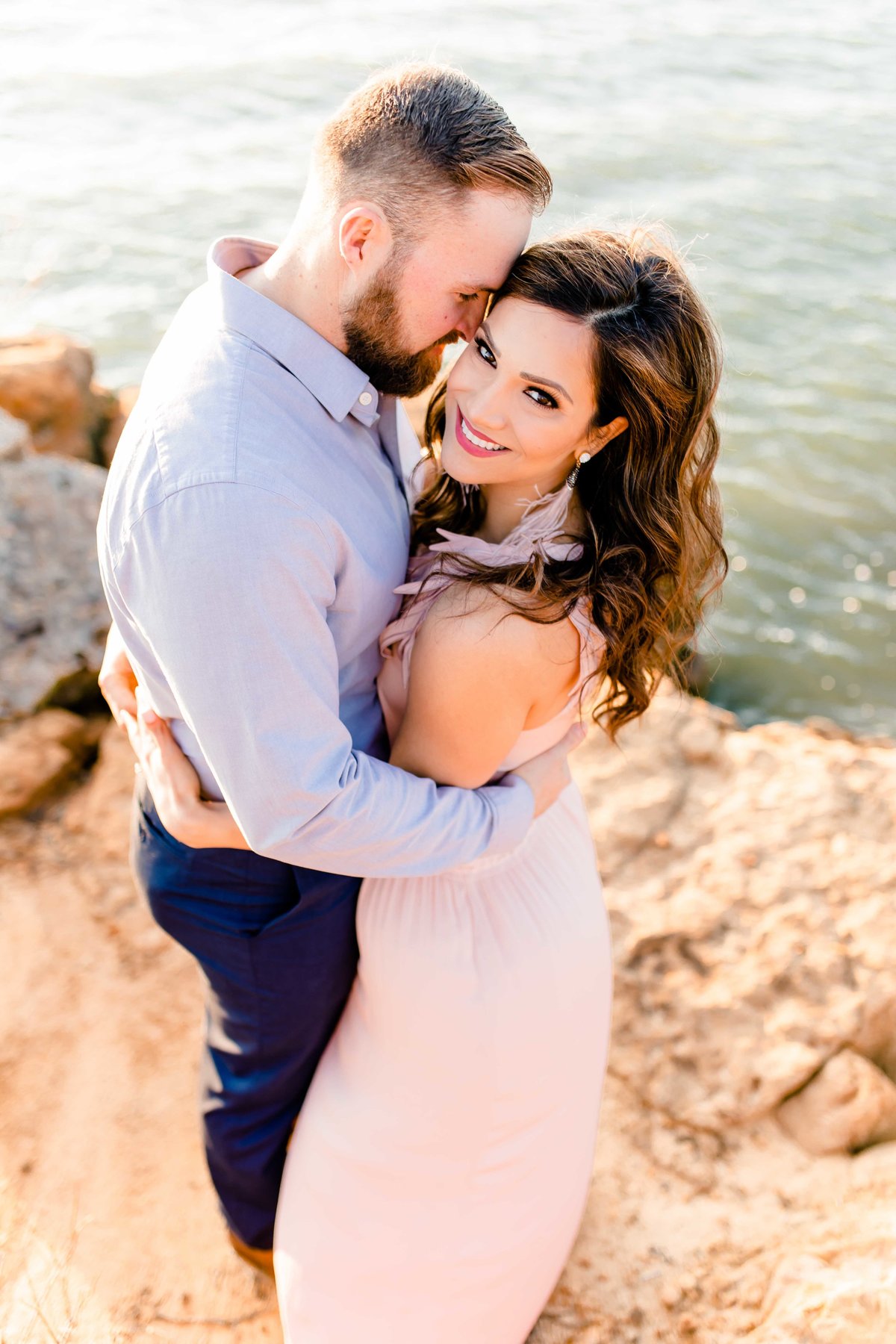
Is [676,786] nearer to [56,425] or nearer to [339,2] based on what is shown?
[56,425]

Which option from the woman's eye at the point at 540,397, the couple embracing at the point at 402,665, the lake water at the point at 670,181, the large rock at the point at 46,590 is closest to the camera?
the couple embracing at the point at 402,665

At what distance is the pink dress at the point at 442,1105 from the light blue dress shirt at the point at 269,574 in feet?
0.88

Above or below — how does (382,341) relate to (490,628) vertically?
above

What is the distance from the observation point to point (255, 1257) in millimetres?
2836

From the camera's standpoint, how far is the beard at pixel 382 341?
218 centimetres

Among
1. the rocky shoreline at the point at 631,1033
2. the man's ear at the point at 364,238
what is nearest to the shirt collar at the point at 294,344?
the man's ear at the point at 364,238

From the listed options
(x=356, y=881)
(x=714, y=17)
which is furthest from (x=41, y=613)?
(x=714, y=17)

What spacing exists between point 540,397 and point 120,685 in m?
1.21

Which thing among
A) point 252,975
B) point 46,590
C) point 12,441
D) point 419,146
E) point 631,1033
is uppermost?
point 419,146

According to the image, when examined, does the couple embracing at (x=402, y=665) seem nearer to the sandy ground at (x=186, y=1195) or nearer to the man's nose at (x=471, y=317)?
the man's nose at (x=471, y=317)

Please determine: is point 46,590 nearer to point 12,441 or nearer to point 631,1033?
point 12,441

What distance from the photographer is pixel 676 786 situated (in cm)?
412

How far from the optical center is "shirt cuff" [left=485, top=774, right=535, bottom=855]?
231cm

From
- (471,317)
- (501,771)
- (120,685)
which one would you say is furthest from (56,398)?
(501,771)
